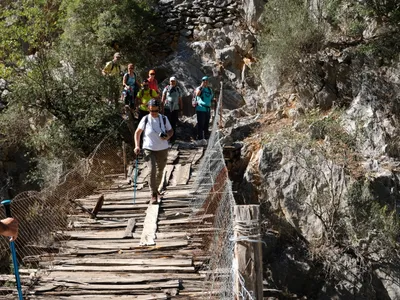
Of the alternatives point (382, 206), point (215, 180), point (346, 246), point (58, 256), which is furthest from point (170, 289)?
point (382, 206)

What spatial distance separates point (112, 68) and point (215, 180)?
5415 mm

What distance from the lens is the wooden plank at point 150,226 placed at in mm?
6522

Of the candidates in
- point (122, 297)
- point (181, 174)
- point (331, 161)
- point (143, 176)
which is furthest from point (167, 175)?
point (122, 297)

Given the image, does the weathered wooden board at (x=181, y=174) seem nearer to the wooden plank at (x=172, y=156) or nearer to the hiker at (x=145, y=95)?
the wooden plank at (x=172, y=156)

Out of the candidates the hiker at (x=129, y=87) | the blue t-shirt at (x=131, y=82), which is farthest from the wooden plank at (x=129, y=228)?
the blue t-shirt at (x=131, y=82)

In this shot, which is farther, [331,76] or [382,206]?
[331,76]

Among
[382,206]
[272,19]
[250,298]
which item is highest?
[272,19]

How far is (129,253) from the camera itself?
20.6ft

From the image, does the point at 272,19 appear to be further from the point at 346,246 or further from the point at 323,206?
the point at 346,246

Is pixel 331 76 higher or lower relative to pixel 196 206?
higher

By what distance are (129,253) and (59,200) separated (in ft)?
10.8

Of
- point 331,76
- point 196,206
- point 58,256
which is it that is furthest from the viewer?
point 331,76

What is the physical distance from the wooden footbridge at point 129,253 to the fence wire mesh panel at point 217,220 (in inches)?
5.4

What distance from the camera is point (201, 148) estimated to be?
11266 mm
